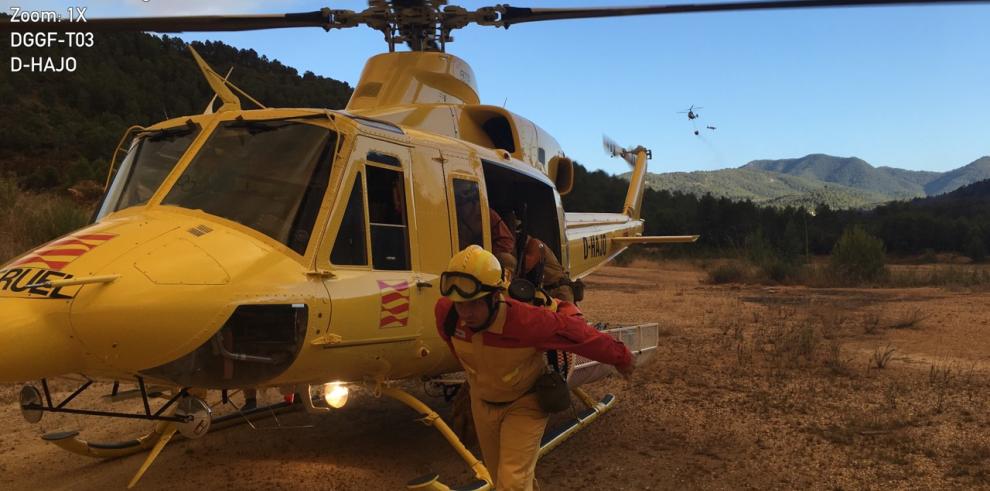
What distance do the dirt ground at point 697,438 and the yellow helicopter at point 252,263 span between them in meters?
0.40

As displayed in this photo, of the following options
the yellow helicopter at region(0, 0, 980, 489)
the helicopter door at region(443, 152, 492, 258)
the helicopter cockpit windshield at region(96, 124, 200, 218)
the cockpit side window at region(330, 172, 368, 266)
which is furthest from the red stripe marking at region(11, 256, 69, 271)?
the helicopter door at region(443, 152, 492, 258)

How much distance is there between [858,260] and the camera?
24.6m

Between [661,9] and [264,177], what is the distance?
12.3ft

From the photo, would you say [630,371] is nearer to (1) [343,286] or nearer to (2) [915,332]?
(1) [343,286]

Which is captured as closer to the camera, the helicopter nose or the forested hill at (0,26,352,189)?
the helicopter nose

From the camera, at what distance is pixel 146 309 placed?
3.31 meters

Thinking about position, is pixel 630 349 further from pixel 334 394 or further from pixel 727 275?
pixel 727 275

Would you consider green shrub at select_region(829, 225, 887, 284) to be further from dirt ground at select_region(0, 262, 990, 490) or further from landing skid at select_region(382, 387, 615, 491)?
landing skid at select_region(382, 387, 615, 491)

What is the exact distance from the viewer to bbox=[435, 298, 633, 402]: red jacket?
3510mm

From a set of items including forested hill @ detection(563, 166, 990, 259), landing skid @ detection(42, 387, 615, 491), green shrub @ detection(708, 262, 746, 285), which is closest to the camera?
landing skid @ detection(42, 387, 615, 491)

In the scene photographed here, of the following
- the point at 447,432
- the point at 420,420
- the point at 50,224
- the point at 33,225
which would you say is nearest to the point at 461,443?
the point at 447,432

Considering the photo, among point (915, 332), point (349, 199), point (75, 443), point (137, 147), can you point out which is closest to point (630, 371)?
point (349, 199)

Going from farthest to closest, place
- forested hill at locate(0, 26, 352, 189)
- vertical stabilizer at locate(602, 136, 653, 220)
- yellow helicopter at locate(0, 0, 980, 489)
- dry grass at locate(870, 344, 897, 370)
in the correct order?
1. forested hill at locate(0, 26, 352, 189)
2. vertical stabilizer at locate(602, 136, 653, 220)
3. dry grass at locate(870, 344, 897, 370)
4. yellow helicopter at locate(0, 0, 980, 489)

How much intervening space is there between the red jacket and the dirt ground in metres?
1.97
